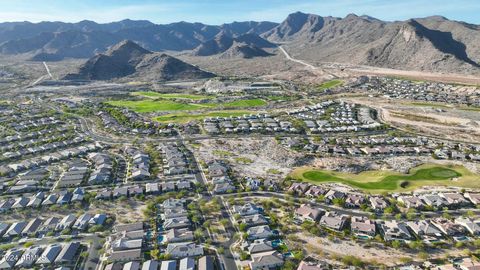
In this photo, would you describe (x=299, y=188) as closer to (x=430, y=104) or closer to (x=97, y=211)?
(x=97, y=211)

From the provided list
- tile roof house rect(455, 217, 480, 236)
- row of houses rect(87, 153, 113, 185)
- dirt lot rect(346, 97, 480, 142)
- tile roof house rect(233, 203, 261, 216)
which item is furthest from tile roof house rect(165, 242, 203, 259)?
dirt lot rect(346, 97, 480, 142)

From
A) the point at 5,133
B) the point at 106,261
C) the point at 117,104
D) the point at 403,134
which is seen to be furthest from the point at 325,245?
the point at 117,104

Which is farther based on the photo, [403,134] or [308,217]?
[403,134]

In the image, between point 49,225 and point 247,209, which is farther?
point 247,209

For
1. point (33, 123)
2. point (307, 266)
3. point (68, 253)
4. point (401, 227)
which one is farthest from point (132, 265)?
point (33, 123)

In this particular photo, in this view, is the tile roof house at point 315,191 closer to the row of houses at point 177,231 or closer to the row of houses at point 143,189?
the row of houses at point 143,189

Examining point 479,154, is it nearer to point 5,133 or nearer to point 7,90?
point 5,133
